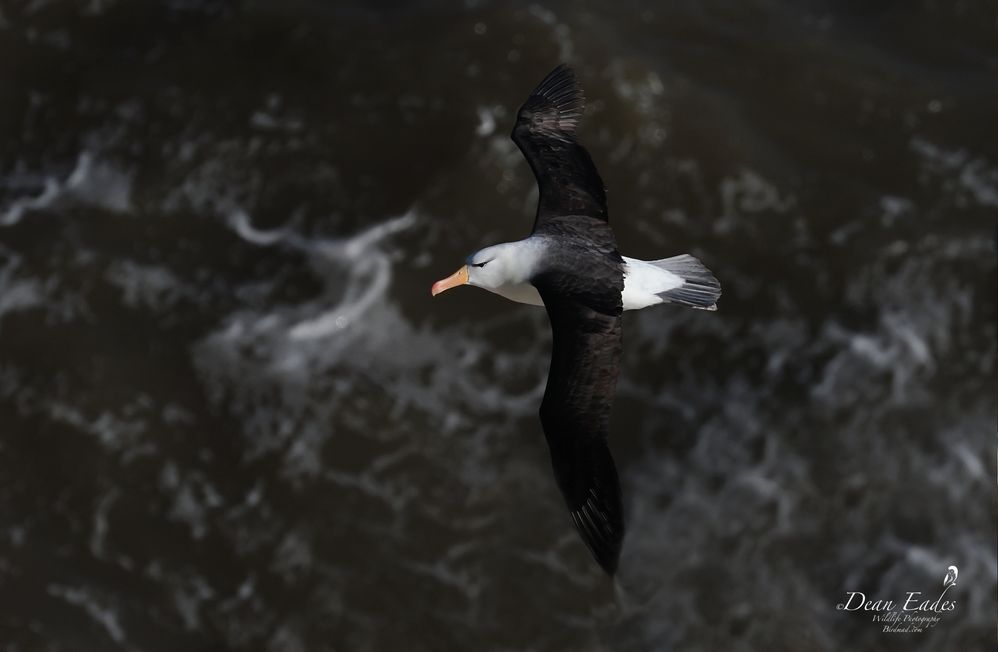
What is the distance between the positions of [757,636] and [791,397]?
6.78 feet

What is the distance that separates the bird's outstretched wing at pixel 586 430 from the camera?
21.0 ft

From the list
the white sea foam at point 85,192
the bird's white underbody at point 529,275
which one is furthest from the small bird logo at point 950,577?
the white sea foam at point 85,192

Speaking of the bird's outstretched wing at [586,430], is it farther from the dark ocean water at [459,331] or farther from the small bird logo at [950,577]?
the small bird logo at [950,577]

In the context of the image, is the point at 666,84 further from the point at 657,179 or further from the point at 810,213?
the point at 810,213

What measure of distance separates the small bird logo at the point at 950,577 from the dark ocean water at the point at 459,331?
0.06 meters

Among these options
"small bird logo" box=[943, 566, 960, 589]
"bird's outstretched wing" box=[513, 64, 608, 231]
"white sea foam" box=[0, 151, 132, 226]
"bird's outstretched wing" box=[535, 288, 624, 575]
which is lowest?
"small bird logo" box=[943, 566, 960, 589]

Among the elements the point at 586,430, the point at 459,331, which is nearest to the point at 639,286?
the point at 586,430

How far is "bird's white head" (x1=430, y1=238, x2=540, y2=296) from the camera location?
23.3ft

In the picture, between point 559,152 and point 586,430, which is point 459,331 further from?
point 586,430

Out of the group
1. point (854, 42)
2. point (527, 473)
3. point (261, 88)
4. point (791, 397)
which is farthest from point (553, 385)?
point (854, 42)

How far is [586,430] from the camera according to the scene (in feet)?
21.1

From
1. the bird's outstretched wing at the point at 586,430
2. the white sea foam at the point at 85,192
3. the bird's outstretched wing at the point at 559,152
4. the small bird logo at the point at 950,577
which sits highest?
the bird's outstretched wing at the point at 559,152

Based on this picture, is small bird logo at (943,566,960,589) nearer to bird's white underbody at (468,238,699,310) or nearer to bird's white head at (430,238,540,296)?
bird's white underbody at (468,238,699,310)

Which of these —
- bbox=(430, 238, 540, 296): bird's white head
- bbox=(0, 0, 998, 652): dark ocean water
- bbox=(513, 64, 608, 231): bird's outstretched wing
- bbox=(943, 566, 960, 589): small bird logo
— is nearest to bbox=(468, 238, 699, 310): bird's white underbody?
bbox=(430, 238, 540, 296): bird's white head
